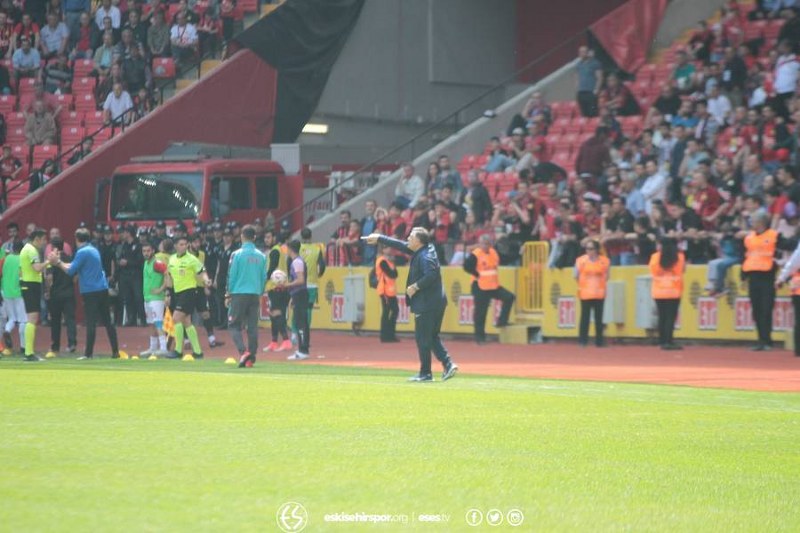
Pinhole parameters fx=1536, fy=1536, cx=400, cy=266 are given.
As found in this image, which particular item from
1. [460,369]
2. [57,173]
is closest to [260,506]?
[460,369]

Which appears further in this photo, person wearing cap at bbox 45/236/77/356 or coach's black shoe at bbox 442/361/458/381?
person wearing cap at bbox 45/236/77/356

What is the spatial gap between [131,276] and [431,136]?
10958 mm

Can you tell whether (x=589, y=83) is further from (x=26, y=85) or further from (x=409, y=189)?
(x=26, y=85)

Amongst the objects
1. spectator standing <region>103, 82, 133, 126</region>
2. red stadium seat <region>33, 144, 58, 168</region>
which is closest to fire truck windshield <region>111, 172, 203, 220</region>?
spectator standing <region>103, 82, 133, 126</region>

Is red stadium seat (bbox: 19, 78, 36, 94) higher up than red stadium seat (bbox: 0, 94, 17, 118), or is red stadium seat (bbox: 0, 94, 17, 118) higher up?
red stadium seat (bbox: 19, 78, 36, 94)

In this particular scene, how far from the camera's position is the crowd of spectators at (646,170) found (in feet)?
89.9

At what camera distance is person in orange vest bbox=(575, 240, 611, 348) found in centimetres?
2731

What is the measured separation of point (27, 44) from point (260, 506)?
119ft

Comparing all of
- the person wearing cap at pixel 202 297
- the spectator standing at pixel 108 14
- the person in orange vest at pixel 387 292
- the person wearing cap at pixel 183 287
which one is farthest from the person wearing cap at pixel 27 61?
the person wearing cap at pixel 183 287

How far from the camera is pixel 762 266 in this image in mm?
24766

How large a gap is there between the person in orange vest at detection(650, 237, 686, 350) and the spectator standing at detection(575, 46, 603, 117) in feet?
30.5

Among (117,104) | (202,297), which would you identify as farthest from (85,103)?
(202,297)

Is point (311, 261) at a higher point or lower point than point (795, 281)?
higher

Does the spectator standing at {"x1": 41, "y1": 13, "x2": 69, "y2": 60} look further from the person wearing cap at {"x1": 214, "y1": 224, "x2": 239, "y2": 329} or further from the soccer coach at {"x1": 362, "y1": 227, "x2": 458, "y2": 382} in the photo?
the soccer coach at {"x1": 362, "y1": 227, "x2": 458, "y2": 382}
